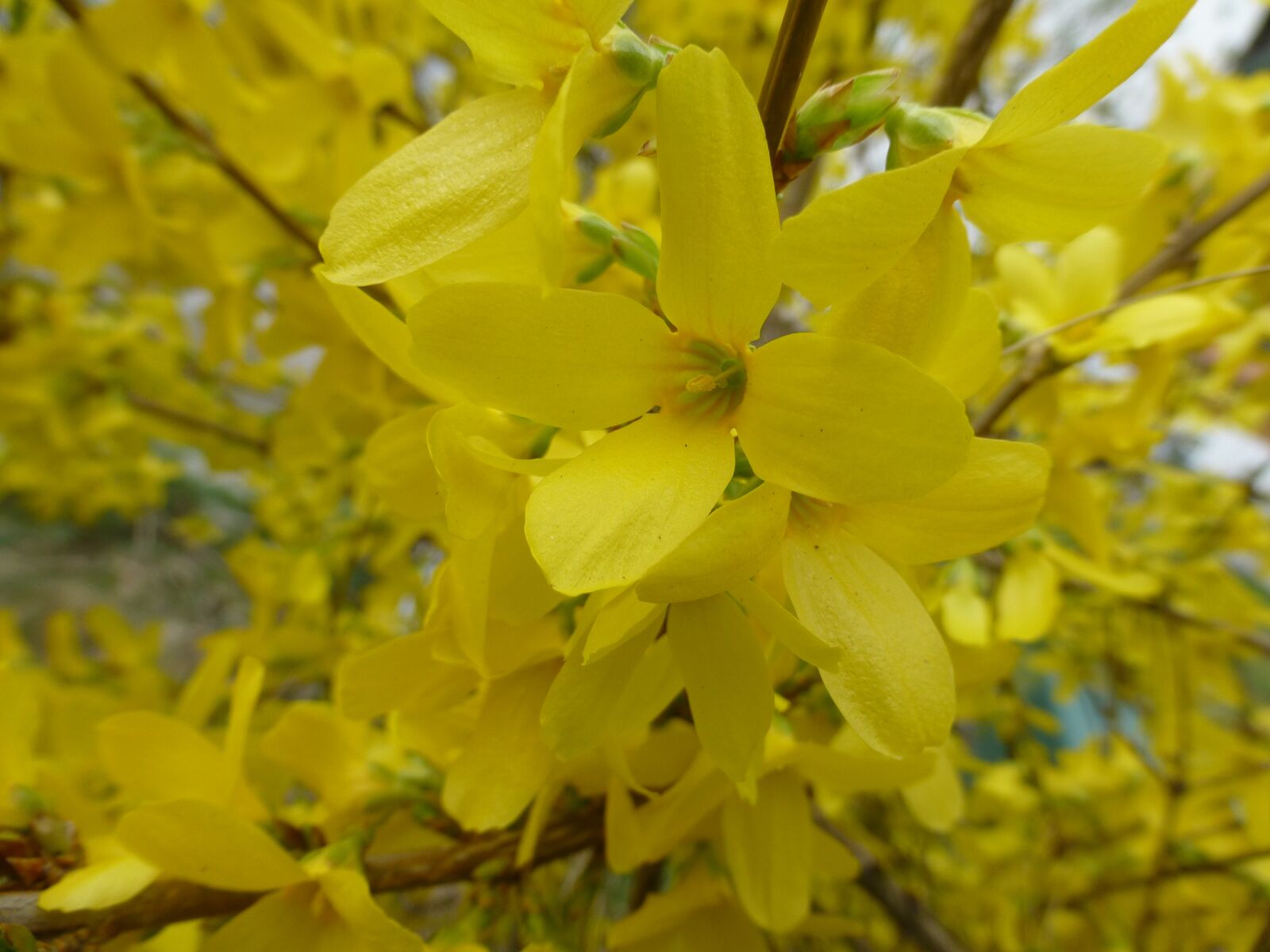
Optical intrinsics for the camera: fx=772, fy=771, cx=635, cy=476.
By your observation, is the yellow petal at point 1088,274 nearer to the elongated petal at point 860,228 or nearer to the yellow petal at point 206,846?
the elongated petal at point 860,228

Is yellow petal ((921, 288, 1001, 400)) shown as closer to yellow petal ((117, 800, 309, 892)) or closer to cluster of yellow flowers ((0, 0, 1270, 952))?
cluster of yellow flowers ((0, 0, 1270, 952))

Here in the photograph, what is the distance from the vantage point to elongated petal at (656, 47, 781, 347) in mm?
324

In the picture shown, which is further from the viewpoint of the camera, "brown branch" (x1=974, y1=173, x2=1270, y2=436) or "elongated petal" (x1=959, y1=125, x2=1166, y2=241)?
"brown branch" (x1=974, y1=173, x2=1270, y2=436)

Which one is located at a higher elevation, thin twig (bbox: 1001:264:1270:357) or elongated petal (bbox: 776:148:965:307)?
elongated petal (bbox: 776:148:965:307)

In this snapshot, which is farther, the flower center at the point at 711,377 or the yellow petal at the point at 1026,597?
the yellow petal at the point at 1026,597

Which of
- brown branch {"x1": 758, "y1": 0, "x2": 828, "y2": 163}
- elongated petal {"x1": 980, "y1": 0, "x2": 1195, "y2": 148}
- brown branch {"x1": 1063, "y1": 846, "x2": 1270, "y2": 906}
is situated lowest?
brown branch {"x1": 1063, "y1": 846, "x2": 1270, "y2": 906}

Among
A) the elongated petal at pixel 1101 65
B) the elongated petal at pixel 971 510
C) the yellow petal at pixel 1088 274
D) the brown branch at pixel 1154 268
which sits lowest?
the brown branch at pixel 1154 268

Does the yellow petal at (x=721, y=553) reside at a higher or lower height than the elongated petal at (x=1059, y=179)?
lower

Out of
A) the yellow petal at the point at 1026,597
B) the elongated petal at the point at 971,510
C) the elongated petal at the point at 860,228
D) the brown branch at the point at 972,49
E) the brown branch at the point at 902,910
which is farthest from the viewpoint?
the brown branch at the point at 902,910

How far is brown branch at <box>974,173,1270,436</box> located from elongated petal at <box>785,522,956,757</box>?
14.1 inches

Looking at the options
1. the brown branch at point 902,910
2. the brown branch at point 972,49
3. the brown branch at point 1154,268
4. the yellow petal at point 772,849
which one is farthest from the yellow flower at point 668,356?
the brown branch at point 902,910

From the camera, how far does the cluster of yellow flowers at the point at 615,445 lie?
0.34m

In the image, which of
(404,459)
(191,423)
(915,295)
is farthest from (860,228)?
(191,423)

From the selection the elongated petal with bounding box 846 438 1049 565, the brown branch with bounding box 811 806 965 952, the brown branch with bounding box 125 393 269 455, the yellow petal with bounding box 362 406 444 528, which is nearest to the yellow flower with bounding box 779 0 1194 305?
the elongated petal with bounding box 846 438 1049 565
